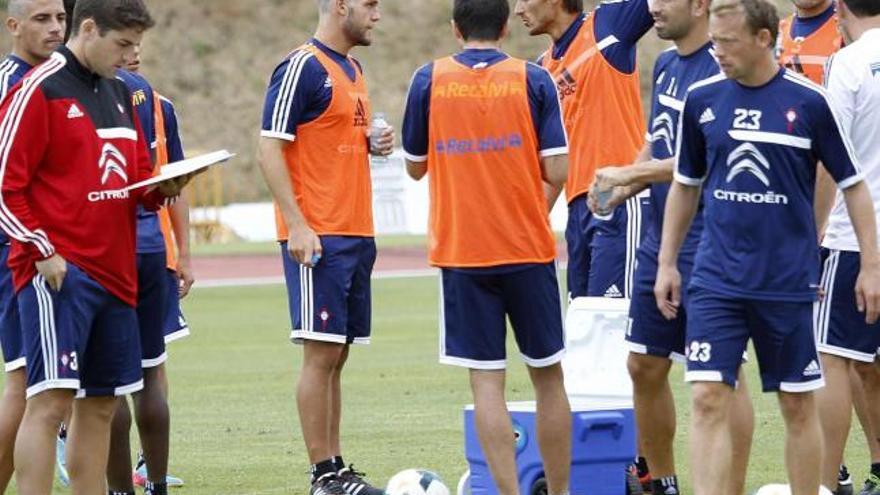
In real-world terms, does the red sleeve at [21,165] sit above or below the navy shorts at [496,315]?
above

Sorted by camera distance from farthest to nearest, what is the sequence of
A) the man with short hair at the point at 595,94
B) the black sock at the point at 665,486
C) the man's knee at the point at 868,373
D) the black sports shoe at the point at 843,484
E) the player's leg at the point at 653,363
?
1. the man with short hair at the point at 595,94
2. the man's knee at the point at 868,373
3. the black sports shoe at the point at 843,484
4. the black sock at the point at 665,486
5. the player's leg at the point at 653,363

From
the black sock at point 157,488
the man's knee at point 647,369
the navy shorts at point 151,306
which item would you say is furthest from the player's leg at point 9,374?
the man's knee at point 647,369

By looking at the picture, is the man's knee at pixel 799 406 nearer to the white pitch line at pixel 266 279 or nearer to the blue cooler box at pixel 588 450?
the blue cooler box at pixel 588 450

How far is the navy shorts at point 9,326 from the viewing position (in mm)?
8445

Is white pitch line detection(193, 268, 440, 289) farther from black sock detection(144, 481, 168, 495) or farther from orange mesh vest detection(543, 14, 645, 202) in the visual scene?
black sock detection(144, 481, 168, 495)

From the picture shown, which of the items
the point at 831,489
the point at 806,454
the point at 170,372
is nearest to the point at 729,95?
the point at 806,454

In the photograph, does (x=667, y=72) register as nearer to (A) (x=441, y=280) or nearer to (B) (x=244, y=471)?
(A) (x=441, y=280)

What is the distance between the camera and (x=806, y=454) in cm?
795

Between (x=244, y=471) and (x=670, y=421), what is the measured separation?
2767 mm

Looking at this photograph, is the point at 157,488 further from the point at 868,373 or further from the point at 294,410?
the point at 294,410

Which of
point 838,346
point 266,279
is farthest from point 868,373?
point 266,279

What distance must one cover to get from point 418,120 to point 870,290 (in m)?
2.24

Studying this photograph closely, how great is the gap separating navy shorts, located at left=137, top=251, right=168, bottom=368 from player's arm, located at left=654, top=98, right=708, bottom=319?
241 centimetres

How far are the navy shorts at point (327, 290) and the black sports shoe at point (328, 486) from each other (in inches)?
27.8
